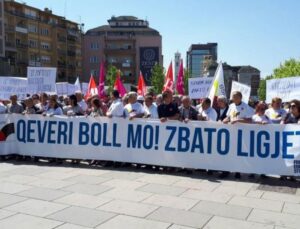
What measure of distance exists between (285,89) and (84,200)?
621 cm

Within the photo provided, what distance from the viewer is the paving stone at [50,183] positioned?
323 inches

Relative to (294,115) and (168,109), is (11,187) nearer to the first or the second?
(168,109)

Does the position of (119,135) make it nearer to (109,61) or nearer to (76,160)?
(76,160)

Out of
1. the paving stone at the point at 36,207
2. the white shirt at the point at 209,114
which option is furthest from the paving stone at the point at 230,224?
the white shirt at the point at 209,114

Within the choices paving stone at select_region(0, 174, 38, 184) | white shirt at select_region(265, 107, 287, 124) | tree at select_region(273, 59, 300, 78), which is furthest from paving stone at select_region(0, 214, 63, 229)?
tree at select_region(273, 59, 300, 78)

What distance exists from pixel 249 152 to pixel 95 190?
327cm

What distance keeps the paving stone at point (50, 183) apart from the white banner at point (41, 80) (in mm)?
6160

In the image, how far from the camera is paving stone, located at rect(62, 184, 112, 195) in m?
7.76

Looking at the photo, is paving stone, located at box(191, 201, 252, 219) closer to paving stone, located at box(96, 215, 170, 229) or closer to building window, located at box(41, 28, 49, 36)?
paving stone, located at box(96, 215, 170, 229)

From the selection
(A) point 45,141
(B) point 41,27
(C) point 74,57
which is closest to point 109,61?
(C) point 74,57

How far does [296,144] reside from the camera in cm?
872

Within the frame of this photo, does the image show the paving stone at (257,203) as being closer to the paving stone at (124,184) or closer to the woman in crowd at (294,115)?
the paving stone at (124,184)

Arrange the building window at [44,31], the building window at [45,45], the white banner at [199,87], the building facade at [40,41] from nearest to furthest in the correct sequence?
the white banner at [199,87], the building facade at [40,41], the building window at [45,45], the building window at [44,31]

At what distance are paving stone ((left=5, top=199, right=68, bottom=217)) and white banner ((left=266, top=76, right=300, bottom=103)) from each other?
257 inches
